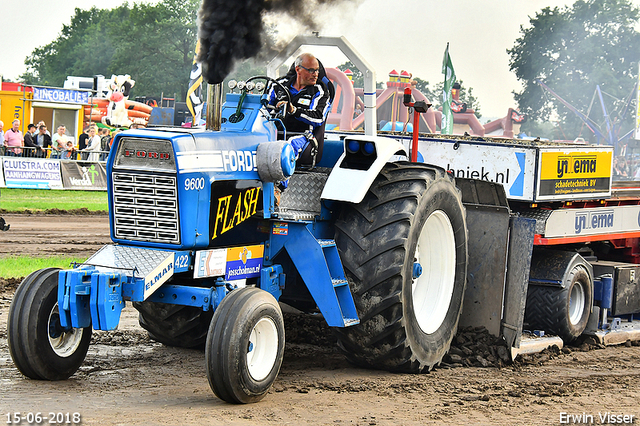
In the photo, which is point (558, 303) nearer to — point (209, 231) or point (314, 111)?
point (314, 111)

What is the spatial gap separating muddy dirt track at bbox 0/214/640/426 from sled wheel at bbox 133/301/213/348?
107 mm

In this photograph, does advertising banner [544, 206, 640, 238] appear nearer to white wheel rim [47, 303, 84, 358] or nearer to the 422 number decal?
the 422 number decal

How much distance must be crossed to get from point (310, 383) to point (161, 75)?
212ft

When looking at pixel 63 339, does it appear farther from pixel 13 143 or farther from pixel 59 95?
pixel 59 95

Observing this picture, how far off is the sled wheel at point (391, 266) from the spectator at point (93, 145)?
1656 centimetres

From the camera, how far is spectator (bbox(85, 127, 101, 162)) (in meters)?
21.7

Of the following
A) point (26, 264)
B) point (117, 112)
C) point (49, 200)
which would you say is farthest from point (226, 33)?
point (117, 112)

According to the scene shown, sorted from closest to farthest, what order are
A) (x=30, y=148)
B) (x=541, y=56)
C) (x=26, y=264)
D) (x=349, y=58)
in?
(x=349, y=58)
(x=26, y=264)
(x=30, y=148)
(x=541, y=56)

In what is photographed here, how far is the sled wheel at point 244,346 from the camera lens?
15.5 ft

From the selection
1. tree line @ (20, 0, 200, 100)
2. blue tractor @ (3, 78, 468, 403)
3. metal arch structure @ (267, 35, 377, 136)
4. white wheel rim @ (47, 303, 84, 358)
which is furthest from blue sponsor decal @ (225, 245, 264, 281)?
tree line @ (20, 0, 200, 100)

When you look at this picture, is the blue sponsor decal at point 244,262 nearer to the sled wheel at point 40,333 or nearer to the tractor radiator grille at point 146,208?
the tractor radiator grille at point 146,208

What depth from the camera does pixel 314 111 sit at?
6250 millimetres

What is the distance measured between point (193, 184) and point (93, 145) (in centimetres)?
1809

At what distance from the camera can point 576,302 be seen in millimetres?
8242
